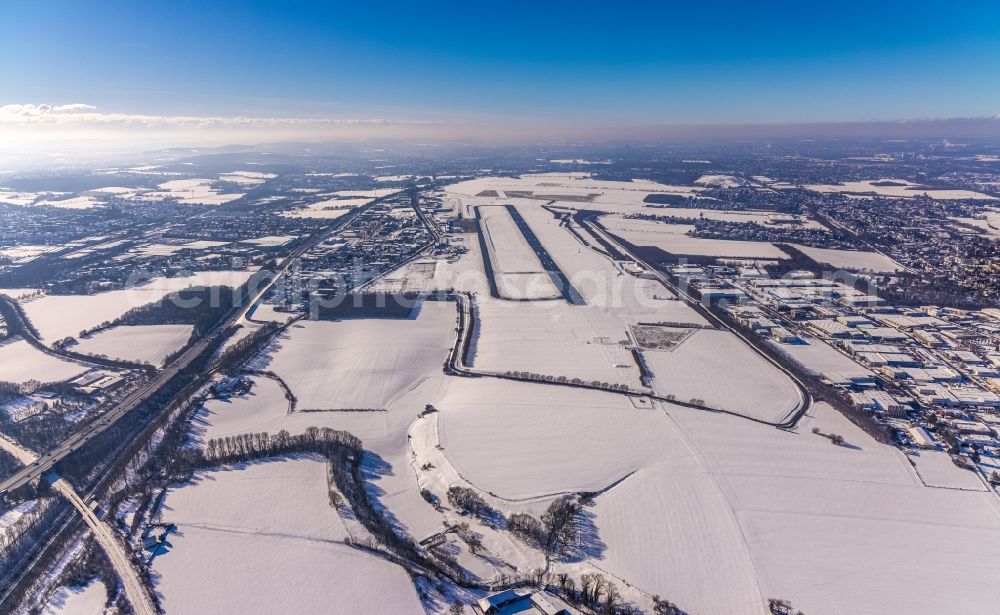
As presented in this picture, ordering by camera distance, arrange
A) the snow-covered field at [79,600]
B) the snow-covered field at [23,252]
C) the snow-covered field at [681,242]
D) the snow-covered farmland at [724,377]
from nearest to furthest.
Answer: the snow-covered field at [79,600] < the snow-covered farmland at [724,377] < the snow-covered field at [23,252] < the snow-covered field at [681,242]

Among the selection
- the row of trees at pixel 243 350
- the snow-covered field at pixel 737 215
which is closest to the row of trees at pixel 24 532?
the row of trees at pixel 243 350

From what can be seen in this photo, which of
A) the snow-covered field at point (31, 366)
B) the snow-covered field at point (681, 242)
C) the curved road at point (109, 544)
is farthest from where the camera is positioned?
the snow-covered field at point (681, 242)

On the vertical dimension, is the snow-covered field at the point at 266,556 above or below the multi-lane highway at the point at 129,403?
below

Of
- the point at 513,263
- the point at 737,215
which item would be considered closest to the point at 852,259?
the point at 737,215

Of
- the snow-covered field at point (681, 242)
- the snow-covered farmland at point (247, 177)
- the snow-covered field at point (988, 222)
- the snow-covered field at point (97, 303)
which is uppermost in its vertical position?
the snow-covered farmland at point (247, 177)

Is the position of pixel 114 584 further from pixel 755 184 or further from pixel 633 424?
pixel 755 184

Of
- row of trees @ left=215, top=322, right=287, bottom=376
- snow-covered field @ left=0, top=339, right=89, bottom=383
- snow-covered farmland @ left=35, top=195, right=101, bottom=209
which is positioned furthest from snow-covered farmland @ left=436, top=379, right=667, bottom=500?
snow-covered farmland @ left=35, top=195, right=101, bottom=209

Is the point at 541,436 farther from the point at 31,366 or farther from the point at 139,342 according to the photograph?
the point at 31,366

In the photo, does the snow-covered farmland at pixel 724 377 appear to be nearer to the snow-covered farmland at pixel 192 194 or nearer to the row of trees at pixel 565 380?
the row of trees at pixel 565 380
